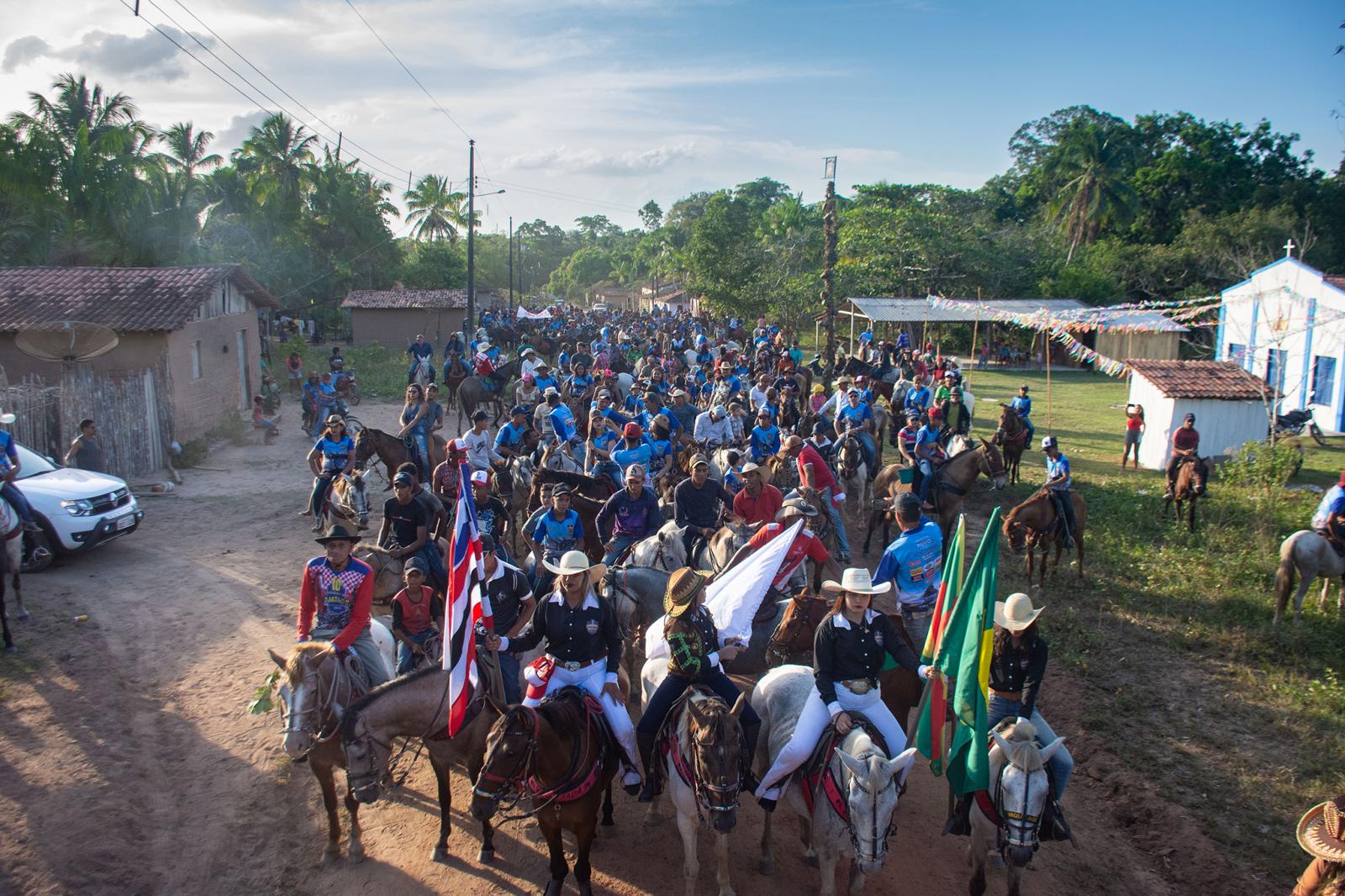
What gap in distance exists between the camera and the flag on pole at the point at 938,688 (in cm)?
626

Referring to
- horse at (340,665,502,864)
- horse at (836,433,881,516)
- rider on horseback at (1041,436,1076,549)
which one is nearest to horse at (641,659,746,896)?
horse at (340,665,502,864)

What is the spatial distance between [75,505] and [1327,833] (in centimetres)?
1428

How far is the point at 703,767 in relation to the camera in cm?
542

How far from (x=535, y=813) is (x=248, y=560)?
921cm

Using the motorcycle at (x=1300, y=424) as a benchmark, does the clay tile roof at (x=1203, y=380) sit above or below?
above

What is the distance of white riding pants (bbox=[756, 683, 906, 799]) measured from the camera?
238 inches

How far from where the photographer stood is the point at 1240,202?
46625 mm

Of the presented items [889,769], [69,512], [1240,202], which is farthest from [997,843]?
[1240,202]

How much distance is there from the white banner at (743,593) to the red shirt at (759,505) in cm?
216

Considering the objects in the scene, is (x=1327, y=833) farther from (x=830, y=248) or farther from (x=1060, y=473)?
(x=830, y=248)

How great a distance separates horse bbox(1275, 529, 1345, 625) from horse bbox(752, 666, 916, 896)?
7.56 meters

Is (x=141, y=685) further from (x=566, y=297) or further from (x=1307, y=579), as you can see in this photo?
(x=566, y=297)

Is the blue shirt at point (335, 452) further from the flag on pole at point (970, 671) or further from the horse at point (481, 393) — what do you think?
the flag on pole at point (970, 671)

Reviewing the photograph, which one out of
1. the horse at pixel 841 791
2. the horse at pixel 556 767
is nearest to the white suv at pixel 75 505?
the horse at pixel 556 767
